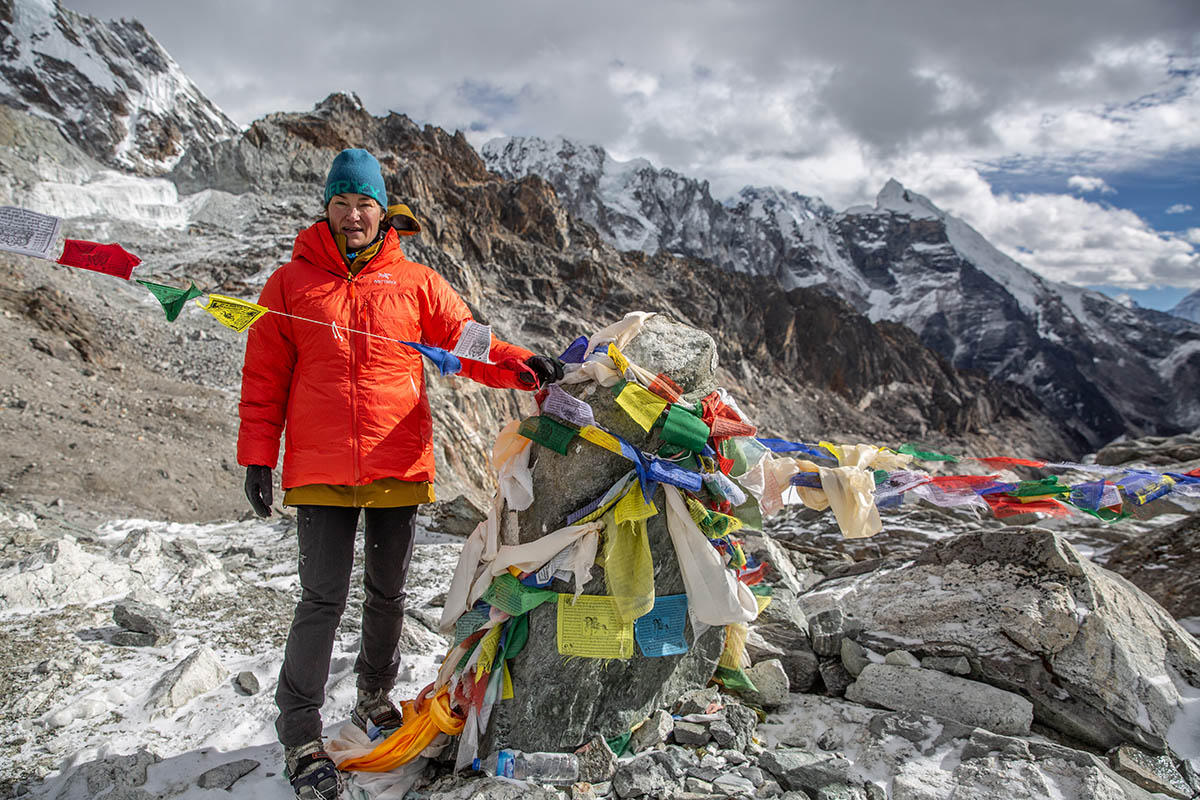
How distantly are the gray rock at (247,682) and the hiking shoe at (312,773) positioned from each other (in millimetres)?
940

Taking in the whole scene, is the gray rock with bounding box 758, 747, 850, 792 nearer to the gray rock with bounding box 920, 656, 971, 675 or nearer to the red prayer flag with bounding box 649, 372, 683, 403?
the gray rock with bounding box 920, 656, 971, 675

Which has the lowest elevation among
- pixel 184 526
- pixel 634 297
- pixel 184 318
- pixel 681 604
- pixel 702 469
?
pixel 184 526

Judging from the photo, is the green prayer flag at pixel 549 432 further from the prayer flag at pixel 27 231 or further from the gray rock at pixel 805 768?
the prayer flag at pixel 27 231

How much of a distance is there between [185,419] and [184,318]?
6.69 metres

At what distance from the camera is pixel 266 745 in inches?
112

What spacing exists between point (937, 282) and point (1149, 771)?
19063 centimetres

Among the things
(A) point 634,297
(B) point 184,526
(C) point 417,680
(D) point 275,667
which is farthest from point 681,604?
(A) point 634,297

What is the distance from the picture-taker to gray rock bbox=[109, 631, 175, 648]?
372 centimetres

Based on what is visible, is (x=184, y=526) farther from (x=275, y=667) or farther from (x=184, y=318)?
(x=184, y=318)

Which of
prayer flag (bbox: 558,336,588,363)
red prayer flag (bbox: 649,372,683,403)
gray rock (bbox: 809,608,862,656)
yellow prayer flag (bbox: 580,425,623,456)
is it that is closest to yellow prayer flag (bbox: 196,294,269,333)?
prayer flag (bbox: 558,336,588,363)

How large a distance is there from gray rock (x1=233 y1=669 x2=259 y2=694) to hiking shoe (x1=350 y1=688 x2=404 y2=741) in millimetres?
730

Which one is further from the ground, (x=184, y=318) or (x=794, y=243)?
(x=794, y=243)

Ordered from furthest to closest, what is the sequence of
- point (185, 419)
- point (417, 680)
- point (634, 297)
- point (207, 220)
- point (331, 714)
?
point (634, 297) < point (207, 220) < point (185, 419) < point (417, 680) < point (331, 714)

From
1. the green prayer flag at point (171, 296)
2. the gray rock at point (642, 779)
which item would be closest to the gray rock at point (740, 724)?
the gray rock at point (642, 779)
